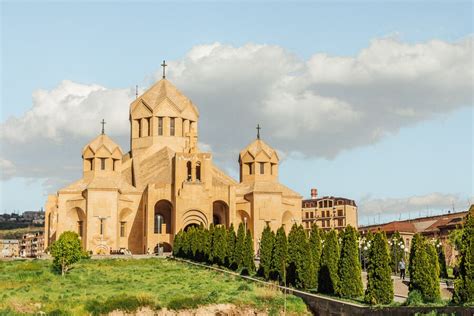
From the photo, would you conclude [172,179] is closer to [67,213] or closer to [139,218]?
[139,218]

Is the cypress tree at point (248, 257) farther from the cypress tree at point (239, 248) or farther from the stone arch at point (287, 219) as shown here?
the stone arch at point (287, 219)

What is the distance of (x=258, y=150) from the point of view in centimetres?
6081

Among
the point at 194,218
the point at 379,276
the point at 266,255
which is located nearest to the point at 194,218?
the point at 194,218

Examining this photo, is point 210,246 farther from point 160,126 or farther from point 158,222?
point 160,126

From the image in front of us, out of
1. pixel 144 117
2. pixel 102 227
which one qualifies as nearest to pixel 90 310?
pixel 102 227

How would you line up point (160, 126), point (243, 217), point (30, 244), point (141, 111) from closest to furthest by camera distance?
1. point (243, 217)
2. point (160, 126)
3. point (141, 111)
4. point (30, 244)

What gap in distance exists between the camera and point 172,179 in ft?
189

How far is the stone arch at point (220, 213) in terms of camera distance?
58.6m

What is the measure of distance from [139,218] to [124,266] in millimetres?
14260

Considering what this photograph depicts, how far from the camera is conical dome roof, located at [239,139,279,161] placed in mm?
60719

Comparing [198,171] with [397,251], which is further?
[198,171]

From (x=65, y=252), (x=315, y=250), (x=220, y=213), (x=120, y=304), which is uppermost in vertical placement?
(x=220, y=213)

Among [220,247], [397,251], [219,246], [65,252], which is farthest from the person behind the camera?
[219,246]

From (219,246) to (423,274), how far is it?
19.5 m
